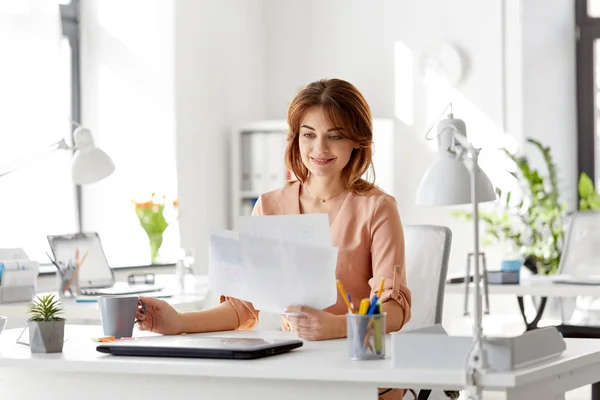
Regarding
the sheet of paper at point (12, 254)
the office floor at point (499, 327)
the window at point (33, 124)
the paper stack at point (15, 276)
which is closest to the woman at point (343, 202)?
the paper stack at point (15, 276)

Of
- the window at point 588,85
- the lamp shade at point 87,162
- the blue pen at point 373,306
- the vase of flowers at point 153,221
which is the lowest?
the blue pen at point 373,306

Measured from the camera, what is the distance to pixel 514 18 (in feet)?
21.4

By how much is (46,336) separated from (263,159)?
4.60 metres

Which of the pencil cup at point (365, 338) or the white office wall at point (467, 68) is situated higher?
the white office wall at point (467, 68)

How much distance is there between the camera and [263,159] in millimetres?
6652

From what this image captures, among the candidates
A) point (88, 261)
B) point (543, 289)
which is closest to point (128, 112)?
point (88, 261)

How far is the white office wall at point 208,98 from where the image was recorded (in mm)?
6207

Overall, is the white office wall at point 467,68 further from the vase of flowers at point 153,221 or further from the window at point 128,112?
the vase of flowers at point 153,221

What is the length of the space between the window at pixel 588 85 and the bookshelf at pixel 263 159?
4.59 ft

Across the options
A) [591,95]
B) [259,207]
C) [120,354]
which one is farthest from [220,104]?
[120,354]

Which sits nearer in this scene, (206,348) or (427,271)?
(206,348)

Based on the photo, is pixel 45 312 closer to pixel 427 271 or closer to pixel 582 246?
pixel 427 271

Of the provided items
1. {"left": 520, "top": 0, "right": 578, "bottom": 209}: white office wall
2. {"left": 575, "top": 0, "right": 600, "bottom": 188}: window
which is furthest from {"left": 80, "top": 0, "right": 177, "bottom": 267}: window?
{"left": 575, "top": 0, "right": 600, "bottom": 188}: window

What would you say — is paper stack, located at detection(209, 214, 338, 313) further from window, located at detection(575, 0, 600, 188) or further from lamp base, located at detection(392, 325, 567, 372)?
window, located at detection(575, 0, 600, 188)
